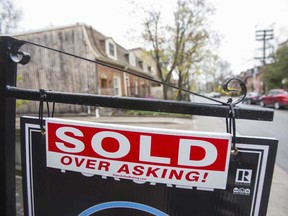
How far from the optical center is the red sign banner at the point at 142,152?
0.79 meters

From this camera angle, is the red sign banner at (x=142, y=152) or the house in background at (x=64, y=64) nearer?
the red sign banner at (x=142, y=152)

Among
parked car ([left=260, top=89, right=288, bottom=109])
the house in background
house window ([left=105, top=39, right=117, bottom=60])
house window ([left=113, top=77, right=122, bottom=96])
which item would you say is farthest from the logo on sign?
parked car ([left=260, top=89, right=288, bottom=109])

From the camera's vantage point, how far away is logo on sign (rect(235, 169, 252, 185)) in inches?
30.8

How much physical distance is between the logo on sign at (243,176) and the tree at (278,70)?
26908mm

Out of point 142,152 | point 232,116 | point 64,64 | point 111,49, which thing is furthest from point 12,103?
point 111,49

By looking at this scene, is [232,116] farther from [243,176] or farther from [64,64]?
[64,64]

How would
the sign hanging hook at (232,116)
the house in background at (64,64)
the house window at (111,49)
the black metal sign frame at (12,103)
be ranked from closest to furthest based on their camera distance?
1. the sign hanging hook at (232,116)
2. the black metal sign frame at (12,103)
3. the house in background at (64,64)
4. the house window at (111,49)

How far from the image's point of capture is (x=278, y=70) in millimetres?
23375

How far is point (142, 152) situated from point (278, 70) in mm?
27967

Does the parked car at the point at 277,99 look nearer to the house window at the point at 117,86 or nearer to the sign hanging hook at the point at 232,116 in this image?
the house window at the point at 117,86

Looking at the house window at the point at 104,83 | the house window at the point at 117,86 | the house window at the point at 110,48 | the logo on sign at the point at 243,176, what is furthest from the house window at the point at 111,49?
the logo on sign at the point at 243,176

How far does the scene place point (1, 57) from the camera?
100 cm

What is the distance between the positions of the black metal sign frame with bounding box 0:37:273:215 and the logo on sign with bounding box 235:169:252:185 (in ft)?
0.94

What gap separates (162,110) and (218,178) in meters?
0.36
